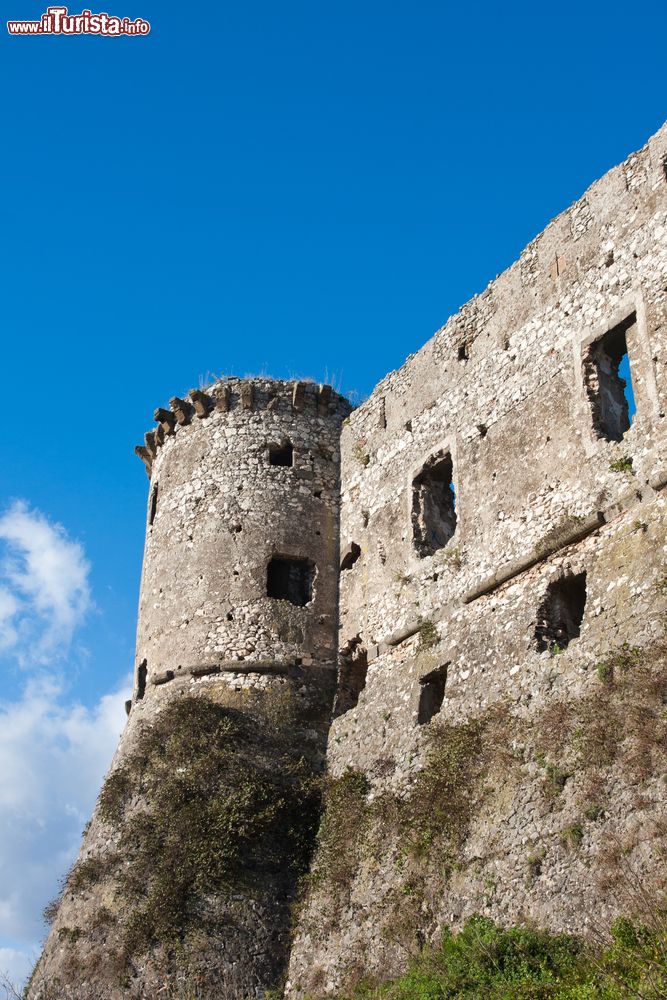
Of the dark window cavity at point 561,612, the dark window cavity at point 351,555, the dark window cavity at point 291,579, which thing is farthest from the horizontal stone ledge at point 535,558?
the dark window cavity at point 291,579

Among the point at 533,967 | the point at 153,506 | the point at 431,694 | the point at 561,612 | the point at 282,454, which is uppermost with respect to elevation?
the point at 282,454

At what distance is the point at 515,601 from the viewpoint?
13438 millimetres

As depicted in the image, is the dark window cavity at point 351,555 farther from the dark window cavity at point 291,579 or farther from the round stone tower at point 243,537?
the dark window cavity at point 291,579

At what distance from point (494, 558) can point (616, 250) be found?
4.13 m

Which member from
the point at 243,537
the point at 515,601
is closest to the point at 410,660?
the point at 515,601

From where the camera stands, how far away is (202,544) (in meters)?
17.8

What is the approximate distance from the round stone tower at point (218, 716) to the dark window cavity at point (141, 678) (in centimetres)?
4

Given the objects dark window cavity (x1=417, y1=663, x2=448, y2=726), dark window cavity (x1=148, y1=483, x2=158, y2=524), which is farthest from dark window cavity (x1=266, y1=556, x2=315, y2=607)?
dark window cavity (x1=417, y1=663, x2=448, y2=726)

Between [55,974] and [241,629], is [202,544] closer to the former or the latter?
[241,629]

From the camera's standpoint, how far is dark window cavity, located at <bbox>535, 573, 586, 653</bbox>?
12.8 m

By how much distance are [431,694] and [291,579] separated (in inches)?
154

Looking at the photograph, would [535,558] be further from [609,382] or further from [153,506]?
[153,506]

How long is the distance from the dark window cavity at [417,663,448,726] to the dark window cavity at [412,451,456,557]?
2079 mm

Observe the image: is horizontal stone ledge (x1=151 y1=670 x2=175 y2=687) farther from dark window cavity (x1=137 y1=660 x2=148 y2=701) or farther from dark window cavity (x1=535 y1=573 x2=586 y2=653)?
dark window cavity (x1=535 y1=573 x2=586 y2=653)
